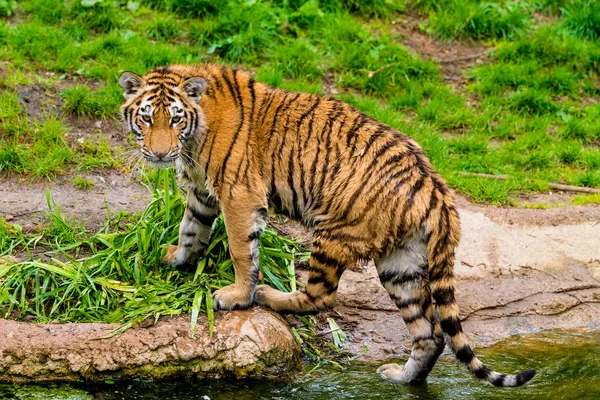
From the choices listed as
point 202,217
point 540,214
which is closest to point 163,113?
point 202,217

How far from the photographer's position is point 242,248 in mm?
5402

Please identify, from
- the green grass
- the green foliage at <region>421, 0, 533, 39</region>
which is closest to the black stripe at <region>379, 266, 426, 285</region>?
the green grass

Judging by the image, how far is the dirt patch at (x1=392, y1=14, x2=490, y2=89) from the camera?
9758mm

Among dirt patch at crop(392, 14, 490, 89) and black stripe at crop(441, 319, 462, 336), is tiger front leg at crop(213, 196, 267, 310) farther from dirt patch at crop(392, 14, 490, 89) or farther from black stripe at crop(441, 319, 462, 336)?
dirt patch at crop(392, 14, 490, 89)

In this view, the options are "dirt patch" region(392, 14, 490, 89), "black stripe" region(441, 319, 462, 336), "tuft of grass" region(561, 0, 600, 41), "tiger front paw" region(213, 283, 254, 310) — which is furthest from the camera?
"tuft of grass" region(561, 0, 600, 41)

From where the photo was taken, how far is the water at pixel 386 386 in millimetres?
5070

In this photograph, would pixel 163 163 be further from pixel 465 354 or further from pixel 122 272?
pixel 465 354

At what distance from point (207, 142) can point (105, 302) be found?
4.04ft

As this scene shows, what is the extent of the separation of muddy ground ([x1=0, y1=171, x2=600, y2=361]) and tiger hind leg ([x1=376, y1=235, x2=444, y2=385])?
50 centimetres

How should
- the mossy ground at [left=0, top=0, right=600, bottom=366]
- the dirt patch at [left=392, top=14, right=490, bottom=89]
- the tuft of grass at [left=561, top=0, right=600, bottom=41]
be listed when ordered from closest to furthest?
the mossy ground at [left=0, top=0, right=600, bottom=366] → the dirt patch at [left=392, top=14, right=490, bottom=89] → the tuft of grass at [left=561, top=0, right=600, bottom=41]

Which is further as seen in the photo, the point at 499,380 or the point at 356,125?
the point at 356,125

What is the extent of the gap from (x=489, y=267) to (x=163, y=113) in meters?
2.87

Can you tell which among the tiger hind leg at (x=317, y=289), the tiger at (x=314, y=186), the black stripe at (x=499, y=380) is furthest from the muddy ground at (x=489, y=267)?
the black stripe at (x=499, y=380)

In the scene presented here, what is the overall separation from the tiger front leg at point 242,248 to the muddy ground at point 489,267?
0.84 m
